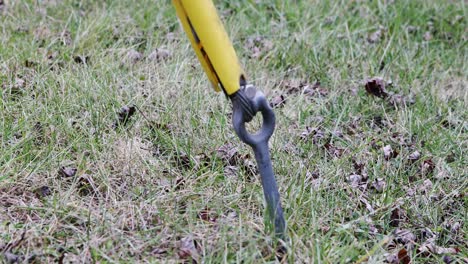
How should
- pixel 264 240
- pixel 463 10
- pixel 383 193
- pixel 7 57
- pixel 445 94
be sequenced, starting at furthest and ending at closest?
1. pixel 463 10
2. pixel 445 94
3. pixel 7 57
4. pixel 383 193
5. pixel 264 240

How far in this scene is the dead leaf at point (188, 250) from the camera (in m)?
2.60

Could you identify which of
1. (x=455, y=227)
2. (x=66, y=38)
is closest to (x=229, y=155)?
(x=455, y=227)

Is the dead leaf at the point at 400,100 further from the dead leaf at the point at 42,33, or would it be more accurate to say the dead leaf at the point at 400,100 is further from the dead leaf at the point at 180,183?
the dead leaf at the point at 42,33

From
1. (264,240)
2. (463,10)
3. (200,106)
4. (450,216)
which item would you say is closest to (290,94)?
(200,106)

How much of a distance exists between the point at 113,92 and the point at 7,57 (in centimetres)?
70

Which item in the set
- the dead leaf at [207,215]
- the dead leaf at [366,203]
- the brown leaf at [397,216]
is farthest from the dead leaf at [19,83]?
the brown leaf at [397,216]

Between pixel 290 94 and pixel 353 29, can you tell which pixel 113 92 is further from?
pixel 353 29

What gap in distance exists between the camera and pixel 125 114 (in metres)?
3.65

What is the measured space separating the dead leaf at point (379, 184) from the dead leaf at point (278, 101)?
891mm

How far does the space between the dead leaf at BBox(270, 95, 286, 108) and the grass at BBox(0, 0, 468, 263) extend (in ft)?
0.26

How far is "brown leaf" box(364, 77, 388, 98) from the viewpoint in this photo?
4.30 m

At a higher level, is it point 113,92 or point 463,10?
point 113,92

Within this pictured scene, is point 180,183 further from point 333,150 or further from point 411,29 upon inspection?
point 411,29

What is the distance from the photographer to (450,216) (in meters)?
3.26
